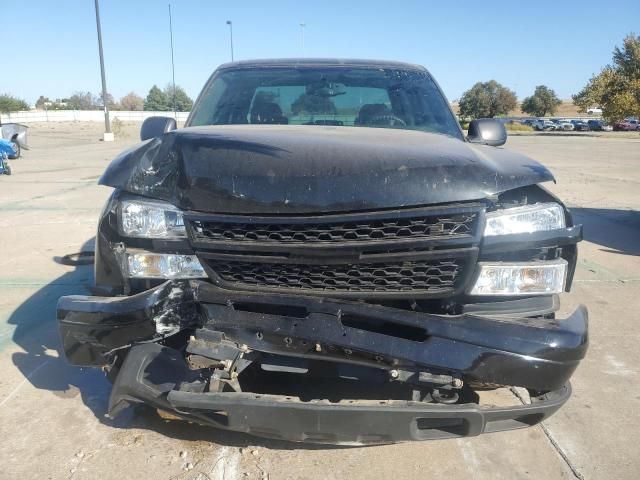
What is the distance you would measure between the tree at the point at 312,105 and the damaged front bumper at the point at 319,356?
1.94 metres

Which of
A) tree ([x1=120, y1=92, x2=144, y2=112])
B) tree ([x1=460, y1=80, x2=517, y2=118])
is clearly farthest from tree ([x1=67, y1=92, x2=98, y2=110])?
tree ([x1=460, y1=80, x2=517, y2=118])

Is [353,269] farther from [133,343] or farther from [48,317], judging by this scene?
[48,317]

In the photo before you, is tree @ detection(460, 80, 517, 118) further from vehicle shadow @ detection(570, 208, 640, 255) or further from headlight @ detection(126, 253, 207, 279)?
headlight @ detection(126, 253, 207, 279)

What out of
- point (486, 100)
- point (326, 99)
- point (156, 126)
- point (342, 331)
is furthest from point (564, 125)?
point (342, 331)

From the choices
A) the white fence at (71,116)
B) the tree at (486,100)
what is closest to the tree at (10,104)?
the white fence at (71,116)

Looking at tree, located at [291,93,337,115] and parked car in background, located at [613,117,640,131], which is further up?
tree, located at [291,93,337,115]

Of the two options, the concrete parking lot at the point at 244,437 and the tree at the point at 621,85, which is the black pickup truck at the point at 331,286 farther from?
the tree at the point at 621,85

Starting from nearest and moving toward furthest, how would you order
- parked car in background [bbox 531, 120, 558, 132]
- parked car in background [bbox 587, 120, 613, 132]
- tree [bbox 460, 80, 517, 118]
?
parked car in background [bbox 531, 120, 558, 132], parked car in background [bbox 587, 120, 613, 132], tree [bbox 460, 80, 517, 118]

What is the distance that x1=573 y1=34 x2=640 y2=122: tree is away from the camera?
39.6m

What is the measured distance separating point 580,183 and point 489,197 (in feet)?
39.7

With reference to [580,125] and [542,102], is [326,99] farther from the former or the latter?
[542,102]

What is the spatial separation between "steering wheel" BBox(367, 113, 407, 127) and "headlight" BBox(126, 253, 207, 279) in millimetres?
1871

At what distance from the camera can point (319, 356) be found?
2277 millimetres

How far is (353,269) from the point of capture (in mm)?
2299
